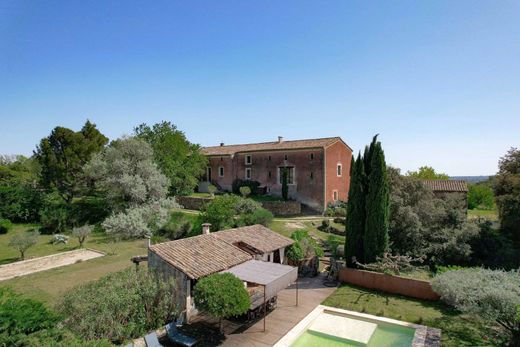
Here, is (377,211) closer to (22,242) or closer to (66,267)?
(66,267)

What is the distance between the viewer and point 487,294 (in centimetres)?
1129

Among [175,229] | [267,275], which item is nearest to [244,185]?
[175,229]

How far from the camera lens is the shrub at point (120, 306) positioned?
9.71 meters

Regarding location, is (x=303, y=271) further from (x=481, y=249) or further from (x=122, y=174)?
(x=122, y=174)

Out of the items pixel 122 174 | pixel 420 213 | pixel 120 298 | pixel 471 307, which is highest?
pixel 122 174

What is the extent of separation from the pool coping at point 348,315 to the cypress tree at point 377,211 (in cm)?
569

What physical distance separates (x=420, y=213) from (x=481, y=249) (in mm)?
4771

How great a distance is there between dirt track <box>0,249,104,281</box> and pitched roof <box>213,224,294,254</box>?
12372mm

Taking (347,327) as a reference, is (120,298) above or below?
above

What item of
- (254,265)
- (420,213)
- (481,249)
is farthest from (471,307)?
(481,249)

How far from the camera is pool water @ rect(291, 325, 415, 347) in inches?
459

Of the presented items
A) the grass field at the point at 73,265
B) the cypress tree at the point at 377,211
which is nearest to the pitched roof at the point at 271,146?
the grass field at the point at 73,265

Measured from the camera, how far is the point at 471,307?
38.3 ft

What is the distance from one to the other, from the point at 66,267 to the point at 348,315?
1841cm
